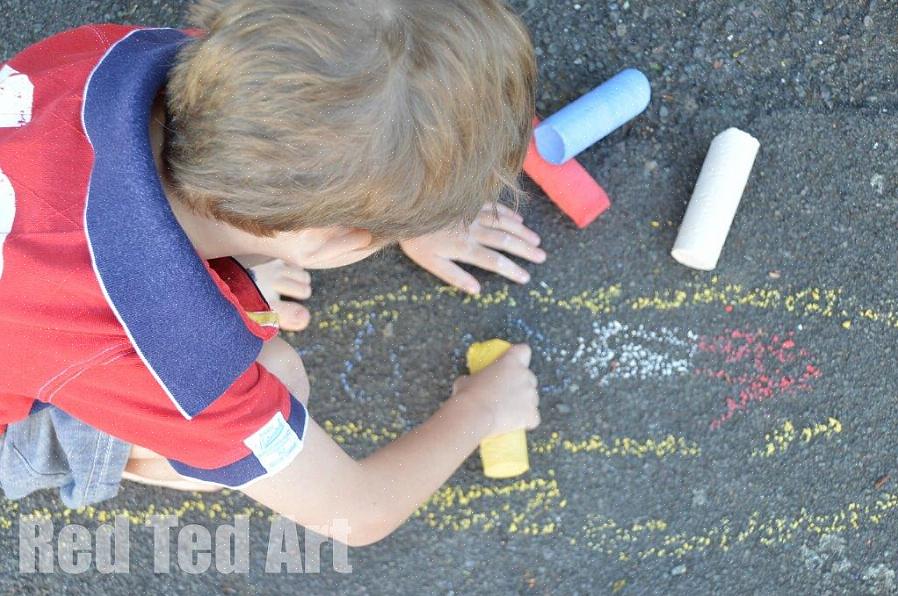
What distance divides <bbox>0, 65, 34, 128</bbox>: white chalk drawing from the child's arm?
2.65 feet

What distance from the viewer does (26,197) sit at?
1.33m

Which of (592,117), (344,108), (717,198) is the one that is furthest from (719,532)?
(344,108)

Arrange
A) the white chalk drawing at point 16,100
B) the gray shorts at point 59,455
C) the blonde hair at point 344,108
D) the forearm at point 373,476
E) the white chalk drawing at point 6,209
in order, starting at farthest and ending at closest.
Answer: the gray shorts at point 59,455
the forearm at point 373,476
the white chalk drawing at point 16,100
the white chalk drawing at point 6,209
the blonde hair at point 344,108

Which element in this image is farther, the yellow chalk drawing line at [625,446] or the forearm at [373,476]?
the yellow chalk drawing line at [625,446]

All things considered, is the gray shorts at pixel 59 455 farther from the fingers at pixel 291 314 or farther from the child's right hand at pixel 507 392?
the child's right hand at pixel 507 392

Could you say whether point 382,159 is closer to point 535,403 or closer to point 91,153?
point 91,153

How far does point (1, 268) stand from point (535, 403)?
52.8 inches

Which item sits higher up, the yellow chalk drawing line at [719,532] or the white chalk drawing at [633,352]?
the white chalk drawing at [633,352]

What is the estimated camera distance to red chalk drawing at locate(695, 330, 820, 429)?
86.2 inches

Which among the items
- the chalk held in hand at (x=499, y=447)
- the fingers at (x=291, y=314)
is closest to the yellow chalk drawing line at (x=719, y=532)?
the chalk held in hand at (x=499, y=447)

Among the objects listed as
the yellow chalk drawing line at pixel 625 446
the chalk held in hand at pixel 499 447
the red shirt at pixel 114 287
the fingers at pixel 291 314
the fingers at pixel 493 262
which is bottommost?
the yellow chalk drawing line at pixel 625 446

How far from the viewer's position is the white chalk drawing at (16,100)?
4.75 ft

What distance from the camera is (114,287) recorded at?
1.24 meters

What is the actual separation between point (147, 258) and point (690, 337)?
1.50 metres
